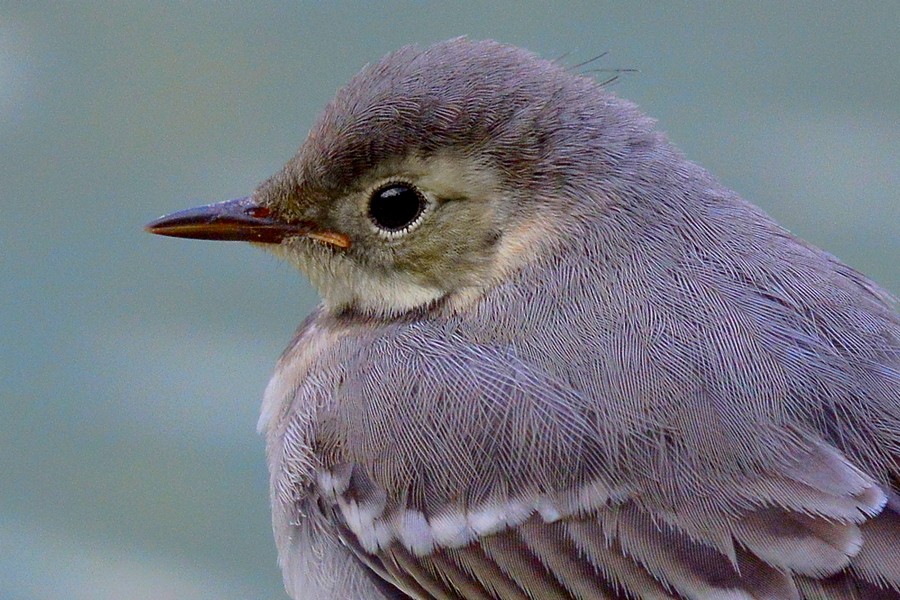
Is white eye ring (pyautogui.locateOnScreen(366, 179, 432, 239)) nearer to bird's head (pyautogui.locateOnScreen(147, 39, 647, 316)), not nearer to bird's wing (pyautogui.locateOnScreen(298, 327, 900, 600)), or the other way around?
bird's head (pyautogui.locateOnScreen(147, 39, 647, 316))

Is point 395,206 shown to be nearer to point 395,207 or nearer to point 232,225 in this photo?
point 395,207

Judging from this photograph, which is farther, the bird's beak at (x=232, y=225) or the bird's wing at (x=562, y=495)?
the bird's beak at (x=232, y=225)

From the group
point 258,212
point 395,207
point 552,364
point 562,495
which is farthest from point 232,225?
point 562,495

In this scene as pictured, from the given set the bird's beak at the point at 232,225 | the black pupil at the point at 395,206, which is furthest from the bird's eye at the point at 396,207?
the bird's beak at the point at 232,225

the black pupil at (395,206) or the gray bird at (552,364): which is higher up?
the black pupil at (395,206)

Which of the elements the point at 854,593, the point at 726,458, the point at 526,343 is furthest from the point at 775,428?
the point at 526,343

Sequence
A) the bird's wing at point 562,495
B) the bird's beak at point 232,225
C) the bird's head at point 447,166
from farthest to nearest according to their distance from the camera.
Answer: the bird's beak at point 232,225 → the bird's head at point 447,166 → the bird's wing at point 562,495

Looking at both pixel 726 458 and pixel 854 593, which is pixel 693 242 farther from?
pixel 854 593

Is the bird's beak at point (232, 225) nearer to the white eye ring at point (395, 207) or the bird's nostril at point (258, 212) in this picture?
the bird's nostril at point (258, 212)
